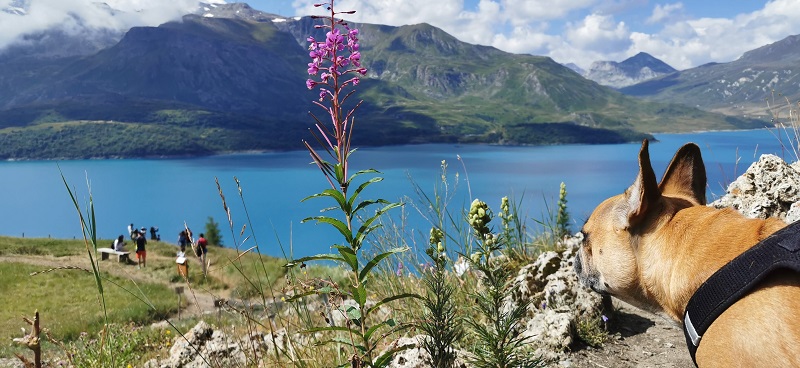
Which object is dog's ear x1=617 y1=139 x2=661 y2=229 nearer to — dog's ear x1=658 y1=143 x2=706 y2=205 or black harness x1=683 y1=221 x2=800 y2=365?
dog's ear x1=658 y1=143 x2=706 y2=205

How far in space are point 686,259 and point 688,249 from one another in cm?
5

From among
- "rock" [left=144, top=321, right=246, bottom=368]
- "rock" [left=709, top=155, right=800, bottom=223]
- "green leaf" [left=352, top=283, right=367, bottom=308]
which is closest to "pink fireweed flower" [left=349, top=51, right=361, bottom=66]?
"green leaf" [left=352, top=283, right=367, bottom=308]

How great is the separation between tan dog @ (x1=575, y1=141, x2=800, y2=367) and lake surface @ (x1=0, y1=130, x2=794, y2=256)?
210 ft

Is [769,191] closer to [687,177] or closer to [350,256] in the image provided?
[687,177]

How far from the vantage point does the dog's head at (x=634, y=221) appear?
2.68 meters

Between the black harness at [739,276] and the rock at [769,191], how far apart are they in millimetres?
1990

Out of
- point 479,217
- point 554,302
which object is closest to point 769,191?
point 554,302

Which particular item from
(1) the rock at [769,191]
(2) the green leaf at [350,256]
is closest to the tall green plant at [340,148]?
(2) the green leaf at [350,256]

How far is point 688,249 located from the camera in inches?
97.3

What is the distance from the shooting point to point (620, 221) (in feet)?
9.30

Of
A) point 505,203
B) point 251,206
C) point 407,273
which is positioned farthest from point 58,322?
point 251,206

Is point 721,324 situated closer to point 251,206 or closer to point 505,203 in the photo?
point 505,203

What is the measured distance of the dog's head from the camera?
8.80ft

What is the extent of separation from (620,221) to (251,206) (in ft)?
367
